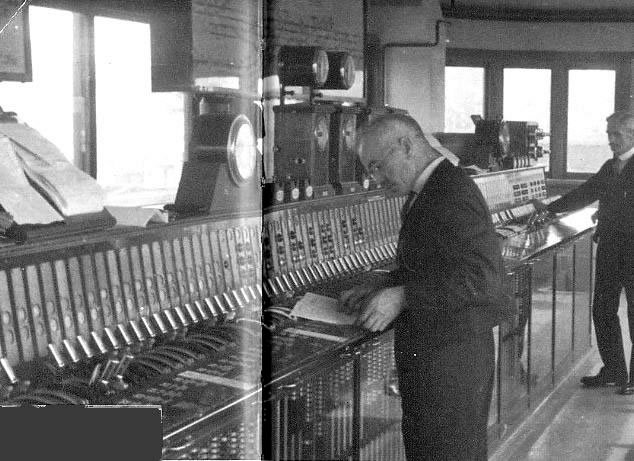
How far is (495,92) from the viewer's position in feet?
9.21

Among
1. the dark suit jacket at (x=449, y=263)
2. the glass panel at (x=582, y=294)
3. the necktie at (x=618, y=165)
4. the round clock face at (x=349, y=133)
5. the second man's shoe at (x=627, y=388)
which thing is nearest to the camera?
the dark suit jacket at (x=449, y=263)

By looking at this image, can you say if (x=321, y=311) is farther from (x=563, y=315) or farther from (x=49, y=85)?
(x=563, y=315)

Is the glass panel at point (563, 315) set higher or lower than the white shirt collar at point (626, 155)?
lower

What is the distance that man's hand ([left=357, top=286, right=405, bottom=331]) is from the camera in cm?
229

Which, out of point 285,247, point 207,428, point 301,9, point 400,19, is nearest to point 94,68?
point 301,9

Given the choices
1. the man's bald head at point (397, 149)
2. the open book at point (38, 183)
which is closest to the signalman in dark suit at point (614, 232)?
the man's bald head at point (397, 149)

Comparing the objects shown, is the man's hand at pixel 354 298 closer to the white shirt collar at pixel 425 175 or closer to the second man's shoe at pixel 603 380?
the white shirt collar at pixel 425 175

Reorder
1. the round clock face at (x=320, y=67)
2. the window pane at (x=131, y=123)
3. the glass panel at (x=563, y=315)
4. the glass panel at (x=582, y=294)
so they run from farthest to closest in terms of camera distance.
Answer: the glass panel at (x=563, y=315) < the glass panel at (x=582, y=294) < the window pane at (x=131, y=123) < the round clock face at (x=320, y=67)

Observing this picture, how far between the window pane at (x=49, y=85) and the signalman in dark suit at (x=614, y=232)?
2170 millimetres

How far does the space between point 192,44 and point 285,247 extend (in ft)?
3.85

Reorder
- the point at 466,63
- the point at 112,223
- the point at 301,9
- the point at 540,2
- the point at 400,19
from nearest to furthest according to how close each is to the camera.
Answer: the point at 112,223
the point at 540,2
the point at 466,63
the point at 301,9
the point at 400,19

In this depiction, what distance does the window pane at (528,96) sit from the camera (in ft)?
8.78

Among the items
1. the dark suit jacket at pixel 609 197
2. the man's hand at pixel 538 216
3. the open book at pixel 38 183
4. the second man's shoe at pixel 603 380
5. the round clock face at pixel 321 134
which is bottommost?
the second man's shoe at pixel 603 380

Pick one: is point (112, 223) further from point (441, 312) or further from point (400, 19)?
point (400, 19)
